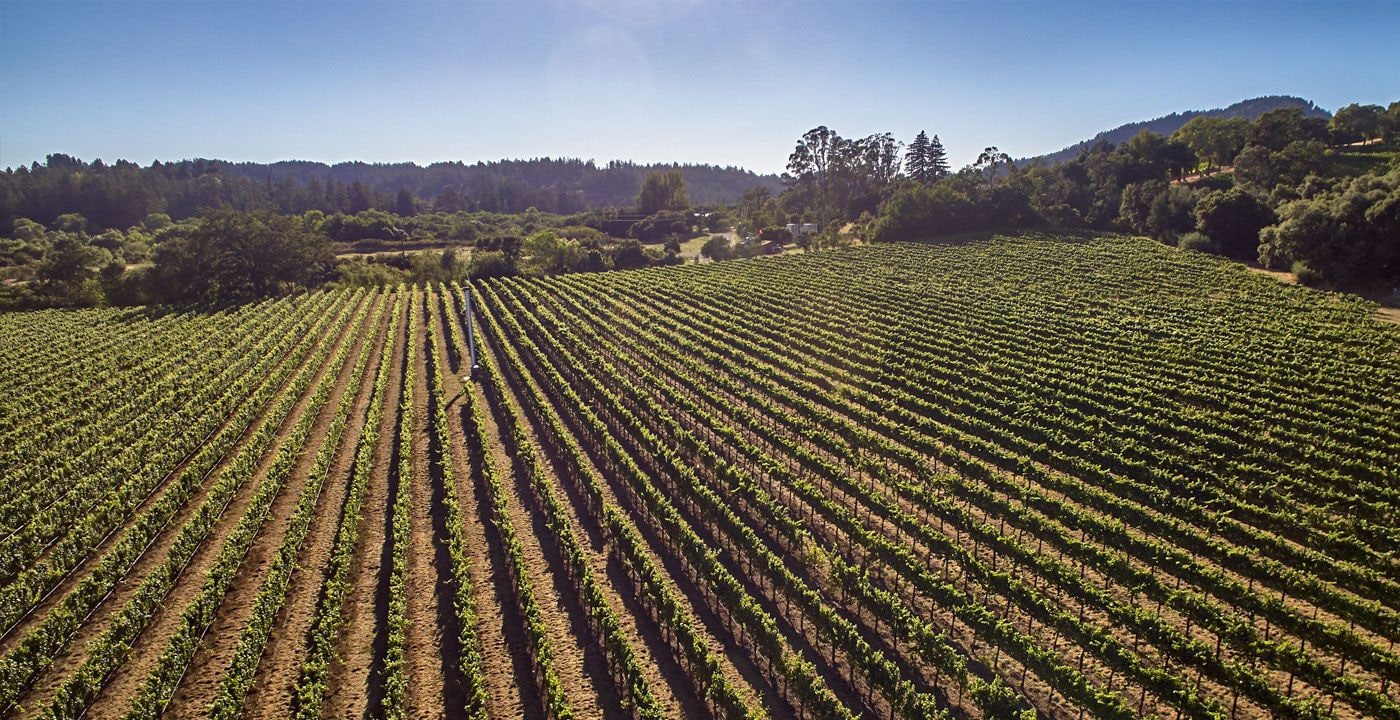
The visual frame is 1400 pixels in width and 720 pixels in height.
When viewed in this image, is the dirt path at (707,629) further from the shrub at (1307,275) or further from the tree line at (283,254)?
the tree line at (283,254)

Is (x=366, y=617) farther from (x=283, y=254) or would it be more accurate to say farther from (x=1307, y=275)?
(x=1307, y=275)

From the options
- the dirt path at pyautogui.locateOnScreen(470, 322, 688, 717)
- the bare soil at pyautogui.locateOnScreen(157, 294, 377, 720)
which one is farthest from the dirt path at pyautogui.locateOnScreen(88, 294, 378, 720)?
the dirt path at pyautogui.locateOnScreen(470, 322, 688, 717)

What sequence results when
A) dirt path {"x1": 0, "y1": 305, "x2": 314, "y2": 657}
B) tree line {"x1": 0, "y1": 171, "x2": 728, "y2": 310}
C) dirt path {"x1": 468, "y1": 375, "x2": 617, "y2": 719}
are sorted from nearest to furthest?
dirt path {"x1": 468, "y1": 375, "x2": 617, "y2": 719}, dirt path {"x1": 0, "y1": 305, "x2": 314, "y2": 657}, tree line {"x1": 0, "y1": 171, "x2": 728, "y2": 310}

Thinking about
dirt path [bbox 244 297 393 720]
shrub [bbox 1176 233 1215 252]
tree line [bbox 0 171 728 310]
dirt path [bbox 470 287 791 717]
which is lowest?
dirt path [bbox 470 287 791 717]

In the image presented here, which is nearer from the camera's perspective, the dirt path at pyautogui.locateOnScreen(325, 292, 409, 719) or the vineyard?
the vineyard

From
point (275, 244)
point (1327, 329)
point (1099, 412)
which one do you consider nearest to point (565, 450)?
point (1099, 412)

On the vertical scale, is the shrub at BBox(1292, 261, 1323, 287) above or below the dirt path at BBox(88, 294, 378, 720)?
above

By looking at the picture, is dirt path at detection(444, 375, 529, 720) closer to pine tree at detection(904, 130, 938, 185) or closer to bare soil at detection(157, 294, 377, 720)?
bare soil at detection(157, 294, 377, 720)
